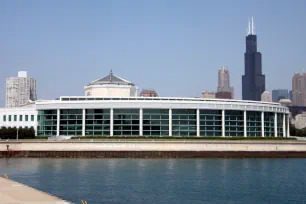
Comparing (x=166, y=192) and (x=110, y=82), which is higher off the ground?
(x=110, y=82)

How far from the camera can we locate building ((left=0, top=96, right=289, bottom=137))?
449 ft

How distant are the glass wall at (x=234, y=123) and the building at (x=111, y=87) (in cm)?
3344

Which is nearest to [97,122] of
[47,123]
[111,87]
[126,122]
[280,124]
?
[126,122]

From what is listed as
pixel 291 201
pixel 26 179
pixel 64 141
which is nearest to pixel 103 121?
pixel 64 141

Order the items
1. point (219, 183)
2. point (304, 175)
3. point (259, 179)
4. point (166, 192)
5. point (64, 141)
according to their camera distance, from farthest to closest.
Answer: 1. point (64, 141)
2. point (304, 175)
3. point (259, 179)
4. point (219, 183)
5. point (166, 192)

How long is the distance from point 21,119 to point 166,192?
296 feet

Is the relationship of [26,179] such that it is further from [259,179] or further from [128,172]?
[259,179]

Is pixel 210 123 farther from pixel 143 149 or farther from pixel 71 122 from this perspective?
pixel 71 122

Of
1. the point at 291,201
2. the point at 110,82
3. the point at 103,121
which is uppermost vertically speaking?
the point at 110,82

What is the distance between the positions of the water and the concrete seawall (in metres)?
10.5

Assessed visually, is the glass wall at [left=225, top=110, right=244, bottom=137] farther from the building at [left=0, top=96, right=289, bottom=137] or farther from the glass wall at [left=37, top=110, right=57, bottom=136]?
the glass wall at [left=37, top=110, right=57, bottom=136]

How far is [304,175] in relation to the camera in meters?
86.6

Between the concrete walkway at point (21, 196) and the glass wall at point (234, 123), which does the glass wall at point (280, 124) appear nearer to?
the glass wall at point (234, 123)

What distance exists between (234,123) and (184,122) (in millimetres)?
15489
